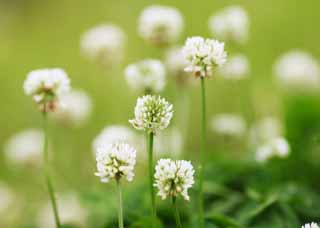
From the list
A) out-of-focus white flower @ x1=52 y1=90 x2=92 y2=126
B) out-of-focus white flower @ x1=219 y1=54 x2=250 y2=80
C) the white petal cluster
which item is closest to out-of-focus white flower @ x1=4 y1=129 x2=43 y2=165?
out-of-focus white flower @ x1=52 y1=90 x2=92 y2=126

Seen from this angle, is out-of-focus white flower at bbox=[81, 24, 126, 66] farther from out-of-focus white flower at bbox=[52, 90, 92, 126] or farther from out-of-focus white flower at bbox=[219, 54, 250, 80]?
out-of-focus white flower at bbox=[219, 54, 250, 80]

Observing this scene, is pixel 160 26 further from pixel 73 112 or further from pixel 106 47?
pixel 73 112

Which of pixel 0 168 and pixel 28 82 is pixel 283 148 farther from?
pixel 0 168

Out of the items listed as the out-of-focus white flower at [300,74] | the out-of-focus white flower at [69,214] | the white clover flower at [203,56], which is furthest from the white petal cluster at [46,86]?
the out-of-focus white flower at [300,74]

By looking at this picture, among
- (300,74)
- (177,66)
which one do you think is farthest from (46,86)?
(300,74)

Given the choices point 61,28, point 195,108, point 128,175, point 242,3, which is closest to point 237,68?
point 128,175

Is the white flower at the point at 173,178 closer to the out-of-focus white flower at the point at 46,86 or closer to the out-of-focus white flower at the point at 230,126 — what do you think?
the out-of-focus white flower at the point at 46,86
